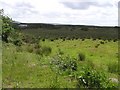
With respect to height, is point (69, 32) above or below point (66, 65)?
below

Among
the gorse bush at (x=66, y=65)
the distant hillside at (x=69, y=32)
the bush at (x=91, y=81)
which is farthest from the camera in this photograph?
the distant hillside at (x=69, y=32)

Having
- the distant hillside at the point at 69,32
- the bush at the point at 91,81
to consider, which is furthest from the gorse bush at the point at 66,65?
the distant hillside at the point at 69,32

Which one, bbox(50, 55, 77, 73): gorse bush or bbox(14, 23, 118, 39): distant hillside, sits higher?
bbox(50, 55, 77, 73): gorse bush

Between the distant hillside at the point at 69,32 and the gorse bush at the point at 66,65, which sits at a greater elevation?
the gorse bush at the point at 66,65

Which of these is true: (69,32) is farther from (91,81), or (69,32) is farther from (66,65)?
(91,81)

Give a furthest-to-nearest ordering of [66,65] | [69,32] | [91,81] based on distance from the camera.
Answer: [69,32] → [66,65] → [91,81]

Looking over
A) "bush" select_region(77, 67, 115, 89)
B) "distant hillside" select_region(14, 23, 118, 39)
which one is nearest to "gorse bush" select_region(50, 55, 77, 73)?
"bush" select_region(77, 67, 115, 89)

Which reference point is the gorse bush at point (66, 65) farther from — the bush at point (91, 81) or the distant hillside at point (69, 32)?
the distant hillside at point (69, 32)

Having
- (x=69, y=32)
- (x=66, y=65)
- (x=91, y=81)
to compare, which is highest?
(x=66, y=65)

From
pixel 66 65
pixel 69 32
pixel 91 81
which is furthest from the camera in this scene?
pixel 69 32

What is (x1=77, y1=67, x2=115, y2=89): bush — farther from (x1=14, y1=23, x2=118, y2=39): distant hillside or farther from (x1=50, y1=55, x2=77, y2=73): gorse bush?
(x1=14, y1=23, x2=118, y2=39): distant hillside

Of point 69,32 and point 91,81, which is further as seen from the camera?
point 69,32

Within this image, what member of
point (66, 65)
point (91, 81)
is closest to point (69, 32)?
point (66, 65)

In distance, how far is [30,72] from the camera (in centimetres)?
1413
